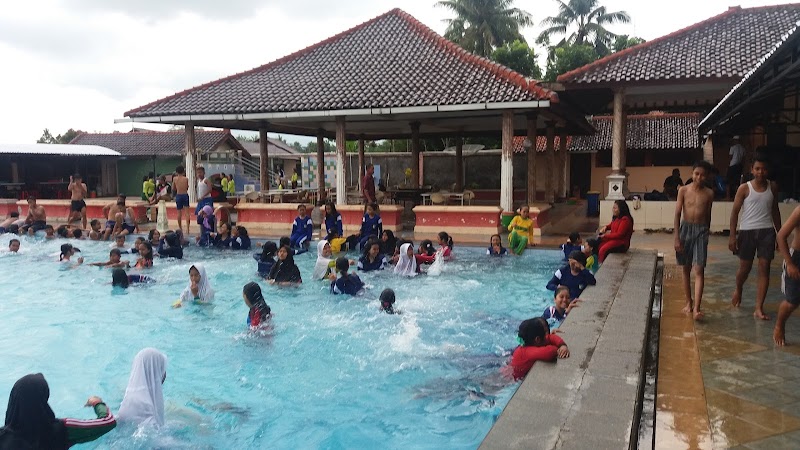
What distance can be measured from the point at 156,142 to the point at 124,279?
28.3 meters

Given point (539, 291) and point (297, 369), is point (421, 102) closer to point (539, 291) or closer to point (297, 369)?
point (539, 291)

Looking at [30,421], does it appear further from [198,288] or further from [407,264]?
[407,264]

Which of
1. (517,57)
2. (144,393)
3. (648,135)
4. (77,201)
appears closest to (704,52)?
(144,393)

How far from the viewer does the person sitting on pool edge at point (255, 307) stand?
26.1 feet

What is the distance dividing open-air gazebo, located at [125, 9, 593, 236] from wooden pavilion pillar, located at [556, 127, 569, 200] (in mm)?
2200

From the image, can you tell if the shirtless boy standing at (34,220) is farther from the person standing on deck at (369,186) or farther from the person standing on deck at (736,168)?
the person standing on deck at (736,168)

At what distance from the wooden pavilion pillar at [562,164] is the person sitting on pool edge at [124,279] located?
57.8 ft

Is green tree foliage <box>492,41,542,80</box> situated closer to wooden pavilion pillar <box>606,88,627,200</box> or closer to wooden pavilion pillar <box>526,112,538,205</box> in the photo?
wooden pavilion pillar <box>526,112,538,205</box>

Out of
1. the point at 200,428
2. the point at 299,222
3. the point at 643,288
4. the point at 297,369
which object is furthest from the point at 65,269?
the point at 643,288

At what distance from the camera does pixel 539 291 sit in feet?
35.5

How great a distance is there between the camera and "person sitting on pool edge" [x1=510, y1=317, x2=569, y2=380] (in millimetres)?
5059

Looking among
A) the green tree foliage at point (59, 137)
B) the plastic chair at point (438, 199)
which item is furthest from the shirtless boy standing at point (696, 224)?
the green tree foliage at point (59, 137)

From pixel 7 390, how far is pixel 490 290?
7.40m

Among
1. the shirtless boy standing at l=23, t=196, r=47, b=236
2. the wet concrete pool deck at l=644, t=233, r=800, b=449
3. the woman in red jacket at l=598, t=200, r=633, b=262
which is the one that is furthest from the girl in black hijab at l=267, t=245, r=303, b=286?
the shirtless boy standing at l=23, t=196, r=47, b=236
